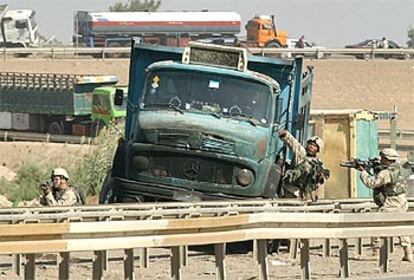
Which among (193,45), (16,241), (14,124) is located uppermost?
(193,45)

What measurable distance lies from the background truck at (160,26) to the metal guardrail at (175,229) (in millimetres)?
71099

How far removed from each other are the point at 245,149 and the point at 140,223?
5057 millimetres

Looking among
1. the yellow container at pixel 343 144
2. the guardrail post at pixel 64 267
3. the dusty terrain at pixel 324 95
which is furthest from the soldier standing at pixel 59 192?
the yellow container at pixel 343 144

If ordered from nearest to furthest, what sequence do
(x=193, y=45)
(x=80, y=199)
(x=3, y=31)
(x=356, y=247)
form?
1. (x=80, y=199)
2. (x=356, y=247)
3. (x=193, y=45)
4. (x=3, y=31)

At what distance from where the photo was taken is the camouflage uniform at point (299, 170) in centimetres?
1706

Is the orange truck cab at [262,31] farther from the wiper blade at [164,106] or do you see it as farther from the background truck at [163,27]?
the wiper blade at [164,106]

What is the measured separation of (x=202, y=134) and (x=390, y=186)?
2.99m

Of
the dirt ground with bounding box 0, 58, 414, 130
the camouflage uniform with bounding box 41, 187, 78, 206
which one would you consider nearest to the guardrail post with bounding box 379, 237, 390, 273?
the camouflage uniform with bounding box 41, 187, 78, 206

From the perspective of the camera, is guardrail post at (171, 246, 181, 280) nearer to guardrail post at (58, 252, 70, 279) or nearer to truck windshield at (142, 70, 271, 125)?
guardrail post at (58, 252, 70, 279)

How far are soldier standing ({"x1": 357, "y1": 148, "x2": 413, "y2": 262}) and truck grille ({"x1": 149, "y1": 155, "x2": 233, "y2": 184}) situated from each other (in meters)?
2.44

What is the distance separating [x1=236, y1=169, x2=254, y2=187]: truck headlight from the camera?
58.0 ft

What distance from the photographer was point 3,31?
83750 millimetres

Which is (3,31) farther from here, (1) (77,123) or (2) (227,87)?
(2) (227,87)

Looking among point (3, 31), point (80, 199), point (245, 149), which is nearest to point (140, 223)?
point (80, 199)
